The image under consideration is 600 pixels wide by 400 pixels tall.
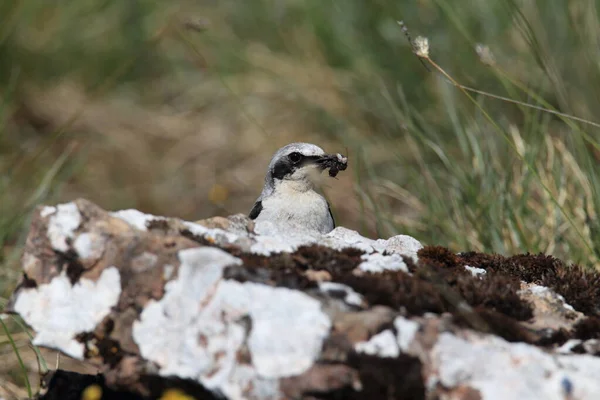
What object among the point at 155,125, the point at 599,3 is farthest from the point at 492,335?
the point at 155,125

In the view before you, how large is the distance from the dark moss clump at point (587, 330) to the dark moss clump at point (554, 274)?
18cm

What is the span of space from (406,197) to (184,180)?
3.39 metres

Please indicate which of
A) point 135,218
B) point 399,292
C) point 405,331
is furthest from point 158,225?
point 405,331

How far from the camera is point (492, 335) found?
2383mm

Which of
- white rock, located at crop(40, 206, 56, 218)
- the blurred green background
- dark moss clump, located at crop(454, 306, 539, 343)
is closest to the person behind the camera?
dark moss clump, located at crop(454, 306, 539, 343)

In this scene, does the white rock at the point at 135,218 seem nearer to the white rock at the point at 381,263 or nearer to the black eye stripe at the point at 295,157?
the white rock at the point at 381,263

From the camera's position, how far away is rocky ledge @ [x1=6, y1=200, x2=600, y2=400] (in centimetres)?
225

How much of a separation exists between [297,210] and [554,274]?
1459 mm

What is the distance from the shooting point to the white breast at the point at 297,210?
4.14 metres

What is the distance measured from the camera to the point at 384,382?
2.22 metres

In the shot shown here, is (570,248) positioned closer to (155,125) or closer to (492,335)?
(492,335)

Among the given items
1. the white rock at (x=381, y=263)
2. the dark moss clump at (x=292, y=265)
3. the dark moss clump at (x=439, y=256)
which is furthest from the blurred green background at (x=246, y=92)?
the dark moss clump at (x=292, y=265)

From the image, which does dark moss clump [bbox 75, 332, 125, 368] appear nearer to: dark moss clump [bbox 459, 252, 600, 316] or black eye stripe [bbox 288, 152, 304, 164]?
dark moss clump [bbox 459, 252, 600, 316]

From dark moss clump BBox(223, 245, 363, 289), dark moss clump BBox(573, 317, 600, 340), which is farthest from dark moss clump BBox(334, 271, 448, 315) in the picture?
dark moss clump BBox(573, 317, 600, 340)
